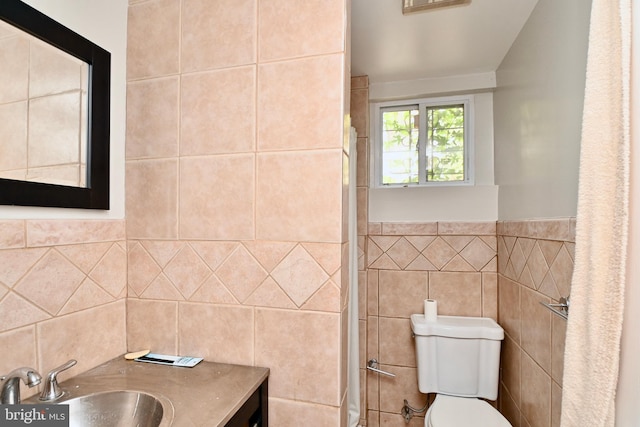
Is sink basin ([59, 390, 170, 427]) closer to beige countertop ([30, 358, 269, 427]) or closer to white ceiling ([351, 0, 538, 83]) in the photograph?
beige countertop ([30, 358, 269, 427])

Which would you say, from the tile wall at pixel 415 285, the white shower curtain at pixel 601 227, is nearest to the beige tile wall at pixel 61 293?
the white shower curtain at pixel 601 227

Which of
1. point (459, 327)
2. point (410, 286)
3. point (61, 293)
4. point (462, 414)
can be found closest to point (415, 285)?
point (410, 286)

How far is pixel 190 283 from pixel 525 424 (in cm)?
162

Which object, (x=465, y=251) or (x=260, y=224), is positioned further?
(x=465, y=251)

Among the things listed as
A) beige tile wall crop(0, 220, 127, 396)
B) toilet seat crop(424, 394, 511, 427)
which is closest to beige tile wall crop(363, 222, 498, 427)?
toilet seat crop(424, 394, 511, 427)

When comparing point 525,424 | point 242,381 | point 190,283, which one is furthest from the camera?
point 525,424

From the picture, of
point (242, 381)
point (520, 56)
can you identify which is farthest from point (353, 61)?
point (242, 381)

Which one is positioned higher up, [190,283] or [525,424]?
[190,283]

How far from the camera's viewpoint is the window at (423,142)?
219cm

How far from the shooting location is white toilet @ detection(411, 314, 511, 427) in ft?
5.88

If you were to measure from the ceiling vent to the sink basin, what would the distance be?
5.41 ft

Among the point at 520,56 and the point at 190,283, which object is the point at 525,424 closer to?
the point at 190,283

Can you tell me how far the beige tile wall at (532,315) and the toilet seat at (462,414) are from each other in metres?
0.13

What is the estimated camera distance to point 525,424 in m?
1.53
